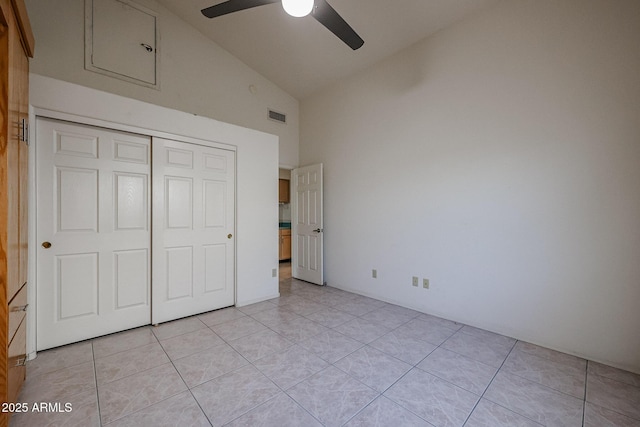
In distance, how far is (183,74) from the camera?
3.62 m

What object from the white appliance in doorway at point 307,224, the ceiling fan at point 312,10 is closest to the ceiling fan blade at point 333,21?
the ceiling fan at point 312,10

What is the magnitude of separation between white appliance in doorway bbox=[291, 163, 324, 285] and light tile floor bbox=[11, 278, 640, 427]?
1.78m

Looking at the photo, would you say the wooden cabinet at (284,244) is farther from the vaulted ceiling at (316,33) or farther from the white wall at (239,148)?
the vaulted ceiling at (316,33)

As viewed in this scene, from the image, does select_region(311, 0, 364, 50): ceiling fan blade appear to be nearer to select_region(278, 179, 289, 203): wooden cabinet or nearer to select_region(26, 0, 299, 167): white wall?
select_region(26, 0, 299, 167): white wall

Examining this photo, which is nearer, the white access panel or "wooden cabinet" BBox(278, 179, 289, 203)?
the white access panel

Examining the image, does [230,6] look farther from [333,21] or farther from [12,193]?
[12,193]

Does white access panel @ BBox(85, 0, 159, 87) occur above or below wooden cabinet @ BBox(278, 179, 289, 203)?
above

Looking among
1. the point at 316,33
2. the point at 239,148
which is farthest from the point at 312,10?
the point at 239,148

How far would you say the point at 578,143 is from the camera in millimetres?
2277

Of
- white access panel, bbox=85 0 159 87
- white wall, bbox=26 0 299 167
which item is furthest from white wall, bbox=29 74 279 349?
white access panel, bbox=85 0 159 87

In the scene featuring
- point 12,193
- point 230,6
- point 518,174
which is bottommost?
point 12,193

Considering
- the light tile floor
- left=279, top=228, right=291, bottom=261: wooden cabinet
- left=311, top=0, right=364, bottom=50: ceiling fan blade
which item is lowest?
the light tile floor

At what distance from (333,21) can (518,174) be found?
222 cm

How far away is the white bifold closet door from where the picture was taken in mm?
2922
